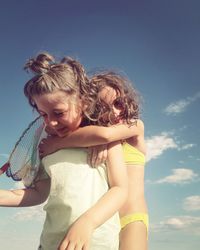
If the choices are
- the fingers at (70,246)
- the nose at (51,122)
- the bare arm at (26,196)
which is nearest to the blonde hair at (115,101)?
the nose at (51,122)

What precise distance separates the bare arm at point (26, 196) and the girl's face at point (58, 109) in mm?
758

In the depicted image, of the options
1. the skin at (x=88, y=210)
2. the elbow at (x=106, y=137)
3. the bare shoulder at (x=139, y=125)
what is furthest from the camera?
the bare shoulder at (x=139, y=125)

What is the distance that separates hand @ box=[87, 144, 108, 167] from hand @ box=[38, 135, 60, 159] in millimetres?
453

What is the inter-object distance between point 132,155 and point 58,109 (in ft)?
4.91

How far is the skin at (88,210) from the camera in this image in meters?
3.62

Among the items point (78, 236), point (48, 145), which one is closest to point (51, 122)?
point (48, 145)

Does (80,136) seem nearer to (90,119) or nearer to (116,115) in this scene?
(90,119)

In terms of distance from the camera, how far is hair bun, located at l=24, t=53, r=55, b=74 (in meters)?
4.91

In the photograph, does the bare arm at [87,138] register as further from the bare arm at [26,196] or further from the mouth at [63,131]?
the bare arm at [26,196]

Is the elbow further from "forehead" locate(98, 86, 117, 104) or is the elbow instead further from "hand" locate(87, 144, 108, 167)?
"forehead" locate(98, 86, 117, 104)

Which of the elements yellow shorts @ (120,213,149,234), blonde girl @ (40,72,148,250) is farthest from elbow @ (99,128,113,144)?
yellow shorts @ (120,213,149,234)

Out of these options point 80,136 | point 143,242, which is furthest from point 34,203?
point 143,242

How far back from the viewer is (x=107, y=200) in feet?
13.0

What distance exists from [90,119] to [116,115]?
58 centimetres
